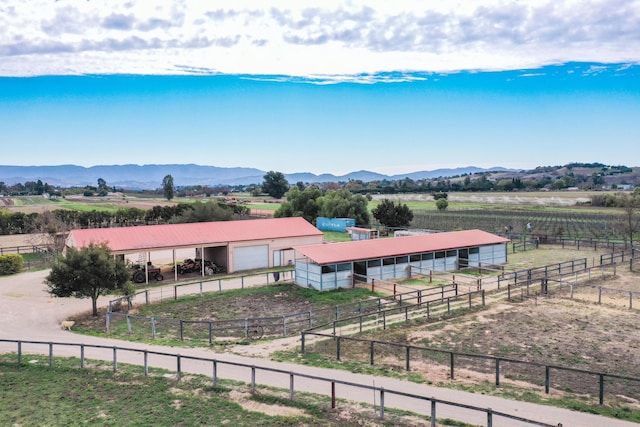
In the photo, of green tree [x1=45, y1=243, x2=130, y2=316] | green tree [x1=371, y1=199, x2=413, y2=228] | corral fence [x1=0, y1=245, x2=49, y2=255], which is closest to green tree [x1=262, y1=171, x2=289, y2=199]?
green tree [x1=371, y1=199, x2=413, y2=228]

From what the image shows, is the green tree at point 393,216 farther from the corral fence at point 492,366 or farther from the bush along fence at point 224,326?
the corral fence at point 492,366

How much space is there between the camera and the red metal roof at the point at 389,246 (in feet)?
104

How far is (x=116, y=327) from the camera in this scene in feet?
75.4

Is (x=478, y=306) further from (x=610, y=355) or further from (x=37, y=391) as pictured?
(x=37, y=391)

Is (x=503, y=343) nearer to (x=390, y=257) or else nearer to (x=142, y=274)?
(x=390, y=257)

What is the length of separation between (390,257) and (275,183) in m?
124

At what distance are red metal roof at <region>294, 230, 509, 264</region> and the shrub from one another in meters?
22.4

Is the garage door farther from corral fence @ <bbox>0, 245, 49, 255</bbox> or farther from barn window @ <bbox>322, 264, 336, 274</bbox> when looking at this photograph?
corral fence @ <bbox>0, 245, 49, 255</bbox>

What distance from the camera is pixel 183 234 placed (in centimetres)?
3766

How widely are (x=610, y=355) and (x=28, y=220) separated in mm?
72897

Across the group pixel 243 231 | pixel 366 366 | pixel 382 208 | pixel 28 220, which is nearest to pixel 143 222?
pixel 28 220

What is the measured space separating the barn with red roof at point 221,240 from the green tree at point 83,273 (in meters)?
8.45

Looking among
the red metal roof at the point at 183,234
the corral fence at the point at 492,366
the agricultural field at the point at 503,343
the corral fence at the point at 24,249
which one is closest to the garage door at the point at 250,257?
the red metal roof at the point at 183,234

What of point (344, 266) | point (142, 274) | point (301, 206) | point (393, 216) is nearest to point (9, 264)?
point (142, 274)
